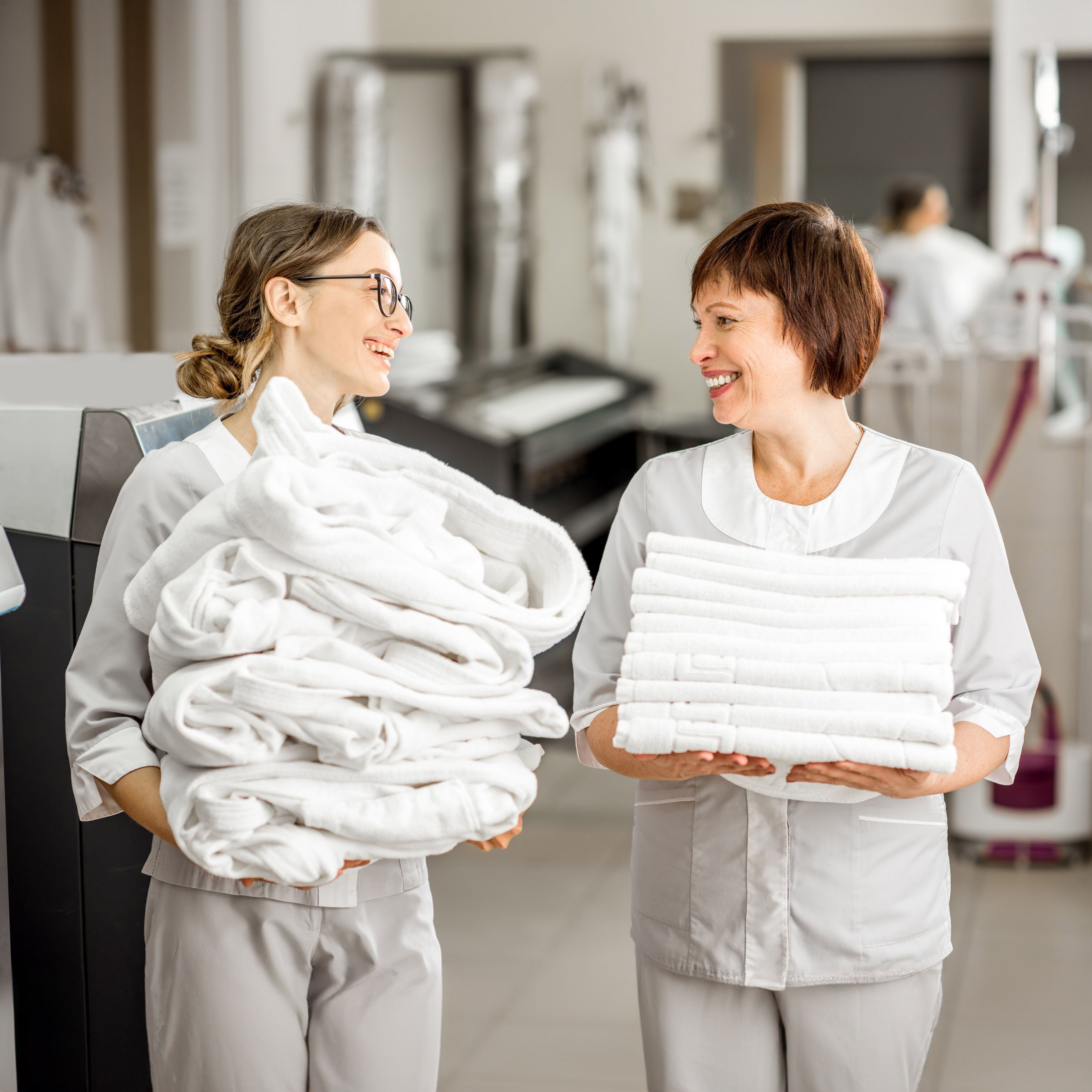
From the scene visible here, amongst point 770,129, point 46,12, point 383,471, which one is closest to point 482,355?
point 770,129

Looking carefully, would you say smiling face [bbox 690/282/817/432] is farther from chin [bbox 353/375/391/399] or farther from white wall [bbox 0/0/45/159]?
white wall [bbox 0/0/45/159]

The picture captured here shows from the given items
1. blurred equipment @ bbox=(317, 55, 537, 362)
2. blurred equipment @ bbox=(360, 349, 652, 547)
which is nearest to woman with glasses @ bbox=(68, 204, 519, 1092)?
blurred equipment @ bbox=(360, 349, 652, 547)

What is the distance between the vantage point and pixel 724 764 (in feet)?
3.74

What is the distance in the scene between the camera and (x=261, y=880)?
119 centimetres

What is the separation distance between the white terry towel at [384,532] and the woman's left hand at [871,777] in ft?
0.74

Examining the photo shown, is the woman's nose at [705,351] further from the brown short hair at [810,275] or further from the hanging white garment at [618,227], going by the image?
the hanging white garment at [618,227]

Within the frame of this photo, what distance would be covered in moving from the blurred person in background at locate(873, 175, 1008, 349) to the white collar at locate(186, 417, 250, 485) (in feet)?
11.9

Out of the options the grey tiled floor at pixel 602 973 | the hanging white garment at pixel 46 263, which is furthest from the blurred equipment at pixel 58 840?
the hanging white garment at pixel 46 263

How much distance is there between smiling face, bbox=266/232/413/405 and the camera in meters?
1.29

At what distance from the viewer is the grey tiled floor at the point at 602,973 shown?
246 cm

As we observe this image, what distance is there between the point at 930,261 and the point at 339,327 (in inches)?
150

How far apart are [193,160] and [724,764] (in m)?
4.15

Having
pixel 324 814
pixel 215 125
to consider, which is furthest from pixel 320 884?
pixel 215 125

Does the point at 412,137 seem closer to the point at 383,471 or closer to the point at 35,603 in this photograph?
the point at 35,603
